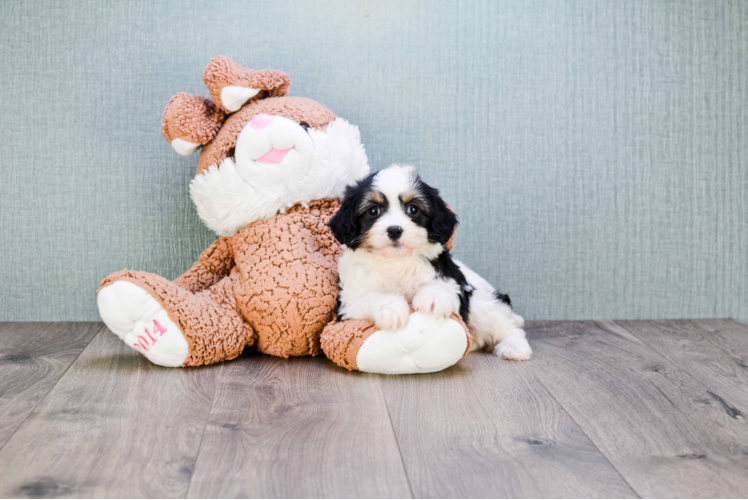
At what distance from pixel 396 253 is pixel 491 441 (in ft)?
1.74

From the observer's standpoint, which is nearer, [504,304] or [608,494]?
[608,494]

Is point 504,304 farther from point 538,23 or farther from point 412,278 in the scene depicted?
point 538,23

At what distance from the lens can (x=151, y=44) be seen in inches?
85.9

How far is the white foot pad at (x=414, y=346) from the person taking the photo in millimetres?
1630

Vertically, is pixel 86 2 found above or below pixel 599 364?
above

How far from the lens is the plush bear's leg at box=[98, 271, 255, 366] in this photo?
1666 mm

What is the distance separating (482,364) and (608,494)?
2.42ft

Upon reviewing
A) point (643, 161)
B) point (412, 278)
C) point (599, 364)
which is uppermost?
point (643, 161)

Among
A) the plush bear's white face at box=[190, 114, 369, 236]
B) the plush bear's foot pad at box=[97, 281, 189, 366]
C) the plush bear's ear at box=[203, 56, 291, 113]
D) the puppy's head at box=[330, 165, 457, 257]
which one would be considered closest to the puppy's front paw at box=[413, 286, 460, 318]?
the puppy's head at box=[330, 165, 457, 257]

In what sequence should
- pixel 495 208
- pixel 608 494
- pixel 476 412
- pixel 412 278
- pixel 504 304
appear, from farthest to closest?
pixel 495 208
pixel 504 304
pixel 412 278
pixel 476 412
pixel 608 494

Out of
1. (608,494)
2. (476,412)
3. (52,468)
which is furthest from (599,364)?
(52,468)

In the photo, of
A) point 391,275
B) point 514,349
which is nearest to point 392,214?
point 391,275

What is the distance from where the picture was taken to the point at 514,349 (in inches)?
73.9

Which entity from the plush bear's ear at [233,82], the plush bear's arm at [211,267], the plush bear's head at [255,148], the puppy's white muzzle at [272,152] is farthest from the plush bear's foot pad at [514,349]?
the plush bear's ear at [233,82]
